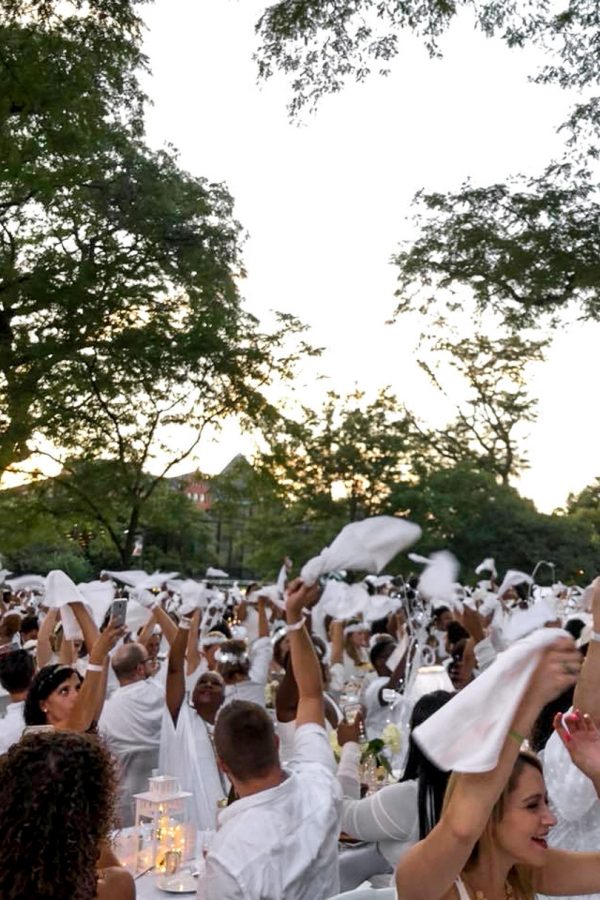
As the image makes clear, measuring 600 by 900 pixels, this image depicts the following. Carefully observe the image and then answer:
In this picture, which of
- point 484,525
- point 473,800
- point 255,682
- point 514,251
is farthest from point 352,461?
point 473,800

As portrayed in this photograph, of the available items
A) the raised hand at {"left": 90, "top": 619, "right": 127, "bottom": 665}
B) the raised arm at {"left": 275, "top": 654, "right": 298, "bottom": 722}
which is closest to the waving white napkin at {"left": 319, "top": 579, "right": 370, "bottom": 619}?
the raised arm at {"left": 275, "top": 654, "right": 298, "bottom": 722}

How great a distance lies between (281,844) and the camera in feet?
11.5

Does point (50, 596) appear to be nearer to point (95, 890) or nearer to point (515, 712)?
point (95, 890)

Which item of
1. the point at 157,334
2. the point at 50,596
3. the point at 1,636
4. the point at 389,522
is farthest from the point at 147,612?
the point at 157,334

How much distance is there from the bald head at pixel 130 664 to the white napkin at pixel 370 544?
13.2 ft

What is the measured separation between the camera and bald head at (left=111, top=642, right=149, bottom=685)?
7.04 meters

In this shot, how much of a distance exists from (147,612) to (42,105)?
5352mm

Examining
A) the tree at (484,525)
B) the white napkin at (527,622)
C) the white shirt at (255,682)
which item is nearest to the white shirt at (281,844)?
the white napkin at (527,622)

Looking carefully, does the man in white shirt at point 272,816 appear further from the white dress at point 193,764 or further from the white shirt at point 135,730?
the white shirt at point 135,730

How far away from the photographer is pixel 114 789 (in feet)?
9.07

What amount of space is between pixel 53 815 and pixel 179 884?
2226 mm

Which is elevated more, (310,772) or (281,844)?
(310,772)

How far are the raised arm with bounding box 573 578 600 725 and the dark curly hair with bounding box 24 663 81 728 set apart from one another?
276 centimetres

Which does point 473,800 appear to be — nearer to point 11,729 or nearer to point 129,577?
point 11,729
